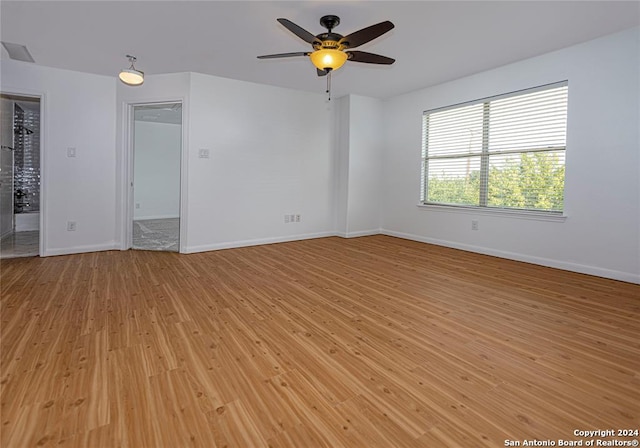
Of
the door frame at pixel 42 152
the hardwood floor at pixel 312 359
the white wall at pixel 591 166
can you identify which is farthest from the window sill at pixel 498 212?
the door frame at pixel 42 152

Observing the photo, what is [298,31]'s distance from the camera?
9.14 ft

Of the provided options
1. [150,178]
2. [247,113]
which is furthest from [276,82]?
[150,178]

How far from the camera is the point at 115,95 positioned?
16.1ft

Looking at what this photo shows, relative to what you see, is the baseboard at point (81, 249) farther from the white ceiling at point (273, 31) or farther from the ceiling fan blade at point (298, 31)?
the ceiling fan blade at point (298, 31)

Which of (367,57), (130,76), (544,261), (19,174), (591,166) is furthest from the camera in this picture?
(19,174)

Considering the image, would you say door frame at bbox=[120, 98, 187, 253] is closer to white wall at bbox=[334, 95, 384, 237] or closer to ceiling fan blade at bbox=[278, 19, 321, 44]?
ceiling fan blade at bbox=[278, 19, 321, 44]

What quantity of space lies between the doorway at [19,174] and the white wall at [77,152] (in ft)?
2.68

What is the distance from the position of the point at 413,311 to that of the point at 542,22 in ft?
10.2

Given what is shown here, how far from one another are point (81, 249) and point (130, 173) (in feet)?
4.19

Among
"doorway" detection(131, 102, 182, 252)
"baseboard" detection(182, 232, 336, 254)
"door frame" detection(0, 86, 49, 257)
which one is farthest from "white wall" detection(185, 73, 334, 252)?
"doorway" detection(131, 102, 182, 252)

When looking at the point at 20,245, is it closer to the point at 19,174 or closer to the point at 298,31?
the point at 19,174

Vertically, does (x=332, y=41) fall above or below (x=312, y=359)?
above

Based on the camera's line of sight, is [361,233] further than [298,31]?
Yes

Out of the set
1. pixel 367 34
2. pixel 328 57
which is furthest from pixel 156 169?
pixel 367 34
